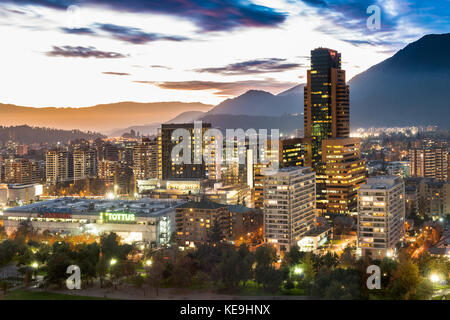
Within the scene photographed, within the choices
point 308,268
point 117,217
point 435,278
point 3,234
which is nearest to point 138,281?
point 308,268

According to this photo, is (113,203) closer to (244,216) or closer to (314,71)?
(244,216)

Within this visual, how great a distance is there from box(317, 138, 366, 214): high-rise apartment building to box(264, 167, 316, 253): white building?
4555 mm

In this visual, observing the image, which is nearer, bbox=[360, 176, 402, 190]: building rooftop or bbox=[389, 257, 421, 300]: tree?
bbox=[389, 257, 421, 300]: tree

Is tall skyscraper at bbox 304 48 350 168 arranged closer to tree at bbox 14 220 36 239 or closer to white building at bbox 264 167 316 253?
white building at bbox 264 167 316 253

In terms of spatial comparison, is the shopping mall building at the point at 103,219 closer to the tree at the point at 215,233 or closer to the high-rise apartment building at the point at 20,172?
the tree at the point at 215,233

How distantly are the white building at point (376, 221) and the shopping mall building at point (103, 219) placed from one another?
530cm

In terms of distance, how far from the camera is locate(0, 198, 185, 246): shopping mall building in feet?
50.2

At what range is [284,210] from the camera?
14.5 metres

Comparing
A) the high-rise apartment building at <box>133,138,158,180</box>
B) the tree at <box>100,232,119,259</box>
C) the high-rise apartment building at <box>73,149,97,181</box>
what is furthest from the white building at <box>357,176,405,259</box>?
the high-rise apartment building at <box>73,149,97,181</box>

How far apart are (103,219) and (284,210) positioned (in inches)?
198

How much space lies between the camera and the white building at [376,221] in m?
13.4

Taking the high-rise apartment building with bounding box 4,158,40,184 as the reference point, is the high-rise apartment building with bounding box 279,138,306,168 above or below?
above

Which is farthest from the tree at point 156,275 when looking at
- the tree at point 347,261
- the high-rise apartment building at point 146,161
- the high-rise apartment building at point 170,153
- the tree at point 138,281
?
the high-rise apartment building at point 146,161

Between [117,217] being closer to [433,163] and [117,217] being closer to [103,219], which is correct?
[103,219]
